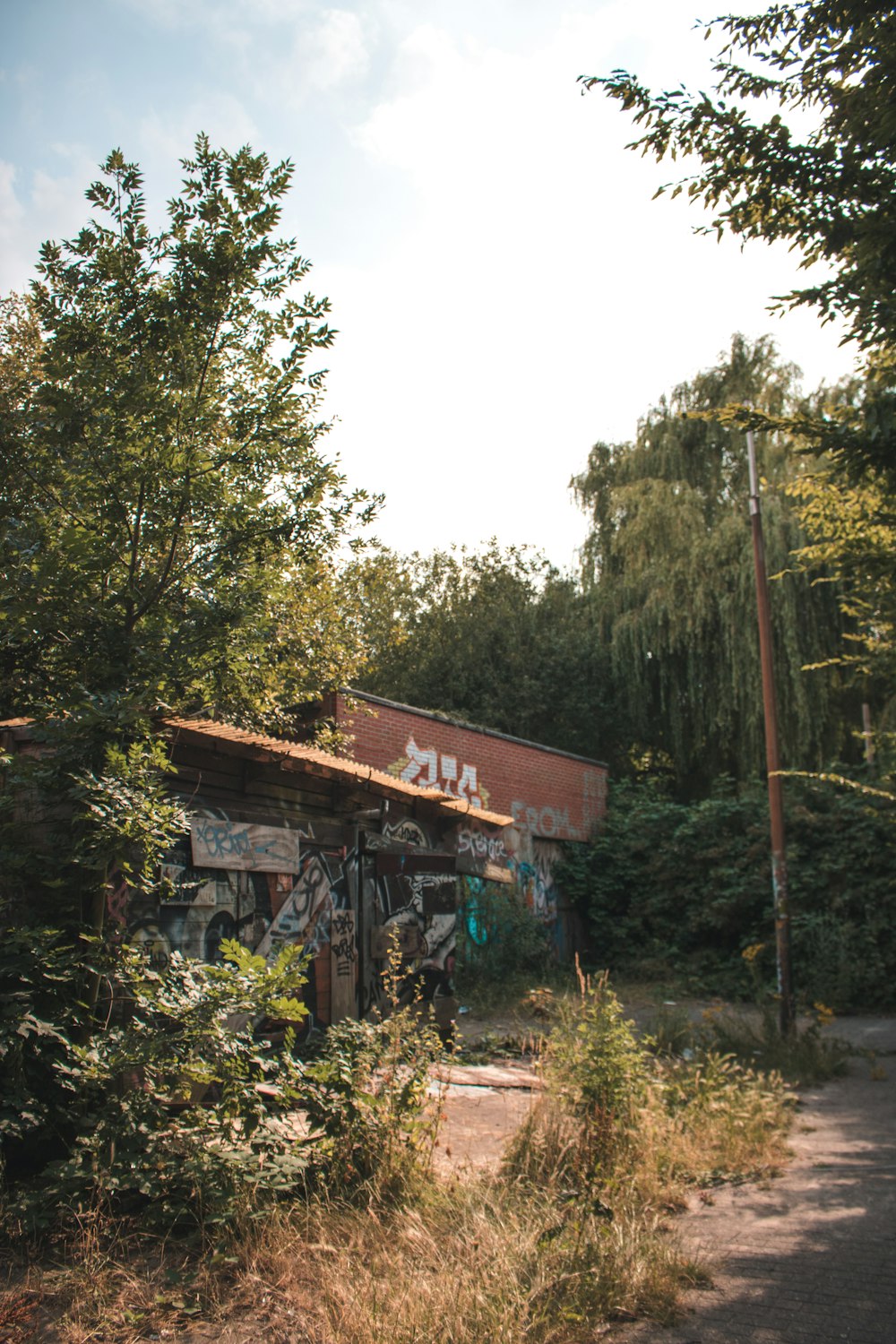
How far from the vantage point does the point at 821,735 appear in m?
19.0

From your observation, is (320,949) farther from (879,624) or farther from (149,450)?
(879,624)

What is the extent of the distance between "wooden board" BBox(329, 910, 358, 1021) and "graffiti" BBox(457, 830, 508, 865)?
6.70 m

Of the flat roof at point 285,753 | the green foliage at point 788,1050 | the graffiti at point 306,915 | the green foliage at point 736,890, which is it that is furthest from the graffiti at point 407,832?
the green foliage at point 736,890

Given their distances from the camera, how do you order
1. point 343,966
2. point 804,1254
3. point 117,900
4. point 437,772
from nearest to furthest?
point 804,1254 < point 117,900 < point 343,966 < point 437,772

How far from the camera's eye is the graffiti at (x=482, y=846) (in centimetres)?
1610

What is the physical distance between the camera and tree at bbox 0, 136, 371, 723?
5047mm

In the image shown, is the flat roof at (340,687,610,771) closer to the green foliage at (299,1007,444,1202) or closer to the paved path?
the green foliage at (299,1007,444,1202)

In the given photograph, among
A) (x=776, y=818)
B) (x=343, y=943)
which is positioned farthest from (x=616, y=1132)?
(x=776, y=818)

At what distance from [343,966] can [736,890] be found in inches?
415

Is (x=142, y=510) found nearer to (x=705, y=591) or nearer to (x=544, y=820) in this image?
(x=544, y=820)

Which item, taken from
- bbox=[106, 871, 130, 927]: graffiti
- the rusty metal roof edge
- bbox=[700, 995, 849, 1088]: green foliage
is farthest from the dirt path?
the rusty metal roof edge

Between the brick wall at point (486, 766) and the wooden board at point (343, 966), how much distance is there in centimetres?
481

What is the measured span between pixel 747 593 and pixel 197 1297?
1772 centimetres

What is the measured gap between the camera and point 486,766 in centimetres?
1733
